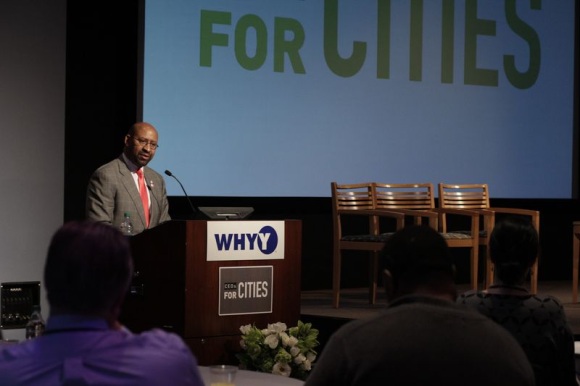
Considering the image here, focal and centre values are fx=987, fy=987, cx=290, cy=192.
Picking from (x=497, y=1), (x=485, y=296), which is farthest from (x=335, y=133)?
(x=485, y=296)

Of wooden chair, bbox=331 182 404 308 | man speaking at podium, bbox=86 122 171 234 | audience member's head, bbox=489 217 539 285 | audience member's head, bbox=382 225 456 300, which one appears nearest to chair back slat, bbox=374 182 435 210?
wooden chair, bbox=331 182 404 308

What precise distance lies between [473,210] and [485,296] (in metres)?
4.33

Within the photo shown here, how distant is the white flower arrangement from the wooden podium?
0.10m

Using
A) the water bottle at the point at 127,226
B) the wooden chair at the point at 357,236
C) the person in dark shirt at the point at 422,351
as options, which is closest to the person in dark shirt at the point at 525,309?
the person in dark shirt at the point at 422,351

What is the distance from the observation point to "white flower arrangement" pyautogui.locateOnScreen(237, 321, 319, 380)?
15.0 ft

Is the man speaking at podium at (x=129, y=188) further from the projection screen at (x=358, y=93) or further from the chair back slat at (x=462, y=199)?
the chair back slat at (x=462, y=199)

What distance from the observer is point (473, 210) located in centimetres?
695

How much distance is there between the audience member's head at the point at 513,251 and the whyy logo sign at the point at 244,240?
2.11 meters

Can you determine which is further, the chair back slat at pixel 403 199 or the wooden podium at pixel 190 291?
the chair back slat at pixel 403 199

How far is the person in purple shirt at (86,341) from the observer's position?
1530 mm

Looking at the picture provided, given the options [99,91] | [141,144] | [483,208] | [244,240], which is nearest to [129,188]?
[141,144]

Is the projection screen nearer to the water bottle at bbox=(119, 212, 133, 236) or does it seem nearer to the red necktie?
the red necktie

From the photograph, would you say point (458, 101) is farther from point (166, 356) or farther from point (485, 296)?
point (166, 356)

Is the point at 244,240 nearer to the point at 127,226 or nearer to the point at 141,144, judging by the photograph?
the point at 127,226
